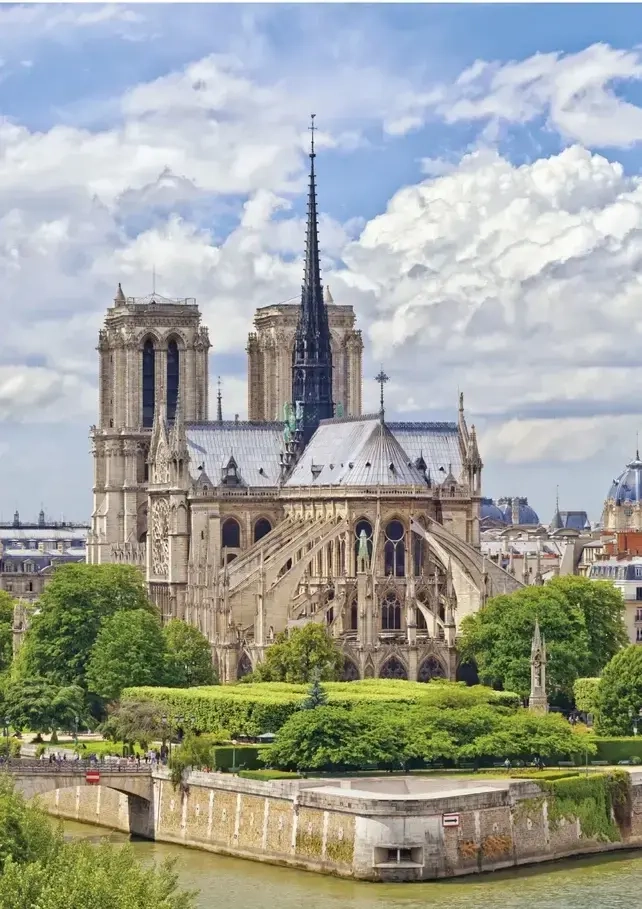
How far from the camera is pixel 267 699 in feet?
380

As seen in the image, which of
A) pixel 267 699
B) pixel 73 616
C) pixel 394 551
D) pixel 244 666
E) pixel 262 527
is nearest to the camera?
pixel 267 699

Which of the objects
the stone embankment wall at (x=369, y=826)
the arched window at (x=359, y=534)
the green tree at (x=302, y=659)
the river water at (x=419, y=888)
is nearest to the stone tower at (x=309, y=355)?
the arched window at (x=359, y=534)

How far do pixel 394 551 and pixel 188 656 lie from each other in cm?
1549

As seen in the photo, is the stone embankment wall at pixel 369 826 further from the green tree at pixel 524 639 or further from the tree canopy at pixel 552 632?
the tree canopy at pixel 552 632

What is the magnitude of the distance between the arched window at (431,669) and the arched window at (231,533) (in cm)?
2026

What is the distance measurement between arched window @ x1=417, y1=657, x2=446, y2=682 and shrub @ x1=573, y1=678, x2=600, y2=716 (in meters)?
11.0

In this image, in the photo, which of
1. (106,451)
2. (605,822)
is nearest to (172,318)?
(106,451)

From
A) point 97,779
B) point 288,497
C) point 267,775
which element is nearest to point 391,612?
point 288,497

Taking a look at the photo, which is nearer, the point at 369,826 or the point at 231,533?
the point at 369,826

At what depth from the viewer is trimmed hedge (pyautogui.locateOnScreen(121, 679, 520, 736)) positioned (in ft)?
373

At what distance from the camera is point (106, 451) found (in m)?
175

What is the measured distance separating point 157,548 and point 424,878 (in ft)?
215

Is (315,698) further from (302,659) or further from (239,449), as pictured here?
(239,449)

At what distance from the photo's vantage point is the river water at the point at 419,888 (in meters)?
89.1
